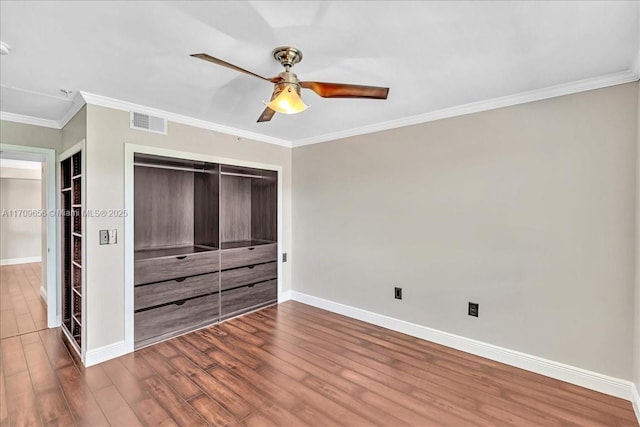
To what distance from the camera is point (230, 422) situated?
1.95 m

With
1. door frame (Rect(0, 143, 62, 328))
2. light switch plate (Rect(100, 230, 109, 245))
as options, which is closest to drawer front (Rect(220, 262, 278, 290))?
light switch plate (Rect(100, 230, 109, 245))

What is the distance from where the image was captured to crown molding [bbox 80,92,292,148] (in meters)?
2.70

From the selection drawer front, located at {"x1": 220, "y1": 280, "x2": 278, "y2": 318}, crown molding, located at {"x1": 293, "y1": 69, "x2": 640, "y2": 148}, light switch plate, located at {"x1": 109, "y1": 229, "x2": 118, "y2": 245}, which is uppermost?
crown molding, located at {"x1": 293, "y1": 69, "x2": 640, "y2": 148}

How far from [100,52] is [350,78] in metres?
1.74

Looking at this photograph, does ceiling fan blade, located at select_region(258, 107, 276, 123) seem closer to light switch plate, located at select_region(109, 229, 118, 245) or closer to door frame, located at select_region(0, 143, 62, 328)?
light switch plate, located at select_region(109, 229, 118, 245)

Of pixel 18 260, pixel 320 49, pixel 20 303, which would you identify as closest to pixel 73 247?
pixel 20 303

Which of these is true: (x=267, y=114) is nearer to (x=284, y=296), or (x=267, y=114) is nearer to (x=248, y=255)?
(x=248, y=255)

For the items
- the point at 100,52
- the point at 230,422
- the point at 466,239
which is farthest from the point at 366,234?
the point at 100,52

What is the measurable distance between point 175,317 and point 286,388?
165 centimetres

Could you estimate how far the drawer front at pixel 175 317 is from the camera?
3010 millimetres

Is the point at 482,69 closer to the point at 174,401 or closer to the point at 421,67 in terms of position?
the point at 421,67

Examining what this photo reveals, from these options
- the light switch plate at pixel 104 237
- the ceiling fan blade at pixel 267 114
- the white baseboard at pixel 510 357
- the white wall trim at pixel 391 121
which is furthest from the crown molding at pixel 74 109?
the white baseboard at pixel 510 357

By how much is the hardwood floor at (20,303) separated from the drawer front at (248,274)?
86.1 inches

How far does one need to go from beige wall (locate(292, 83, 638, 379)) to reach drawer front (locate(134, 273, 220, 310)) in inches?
66.7
